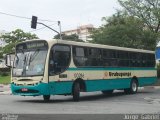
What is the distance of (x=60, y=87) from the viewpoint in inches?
855

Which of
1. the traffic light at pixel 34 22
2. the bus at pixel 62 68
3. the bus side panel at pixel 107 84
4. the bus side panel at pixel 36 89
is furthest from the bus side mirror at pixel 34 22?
the bus side panel at pixel 36 89

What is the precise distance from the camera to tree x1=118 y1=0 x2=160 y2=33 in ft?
165

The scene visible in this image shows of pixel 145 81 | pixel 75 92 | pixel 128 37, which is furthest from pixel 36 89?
pixel 128 37

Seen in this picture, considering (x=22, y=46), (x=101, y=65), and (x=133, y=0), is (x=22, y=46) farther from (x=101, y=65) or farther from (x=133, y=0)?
(x=133, y=0)

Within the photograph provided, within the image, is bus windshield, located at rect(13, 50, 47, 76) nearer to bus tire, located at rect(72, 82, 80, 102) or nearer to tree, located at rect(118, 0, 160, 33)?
bus tire, located at rect(72, 82, 80, 102)

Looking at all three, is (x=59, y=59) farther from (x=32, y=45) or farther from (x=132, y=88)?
(x=132, y=88)

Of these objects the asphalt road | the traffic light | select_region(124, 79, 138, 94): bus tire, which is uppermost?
the traffic light

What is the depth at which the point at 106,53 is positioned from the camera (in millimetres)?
25766

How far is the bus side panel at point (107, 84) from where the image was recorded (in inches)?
947

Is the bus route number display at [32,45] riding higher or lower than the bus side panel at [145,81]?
higher

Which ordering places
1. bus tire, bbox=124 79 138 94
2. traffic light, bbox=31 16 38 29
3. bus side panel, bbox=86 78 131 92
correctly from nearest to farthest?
bus side panel, bbox=86 78 131 92 < bus tire, bbox=124 79 138 94 < traffic light, bbox=31 16 38 29

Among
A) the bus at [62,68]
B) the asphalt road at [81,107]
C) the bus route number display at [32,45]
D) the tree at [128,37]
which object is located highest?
the tree at [128,37]

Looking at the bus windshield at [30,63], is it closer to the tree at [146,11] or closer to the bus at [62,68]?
the bus at [62,68]

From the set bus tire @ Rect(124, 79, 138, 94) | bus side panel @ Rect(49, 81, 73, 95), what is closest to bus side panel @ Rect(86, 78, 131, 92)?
bus tire @ Rect(124, 79, 138, 94)
